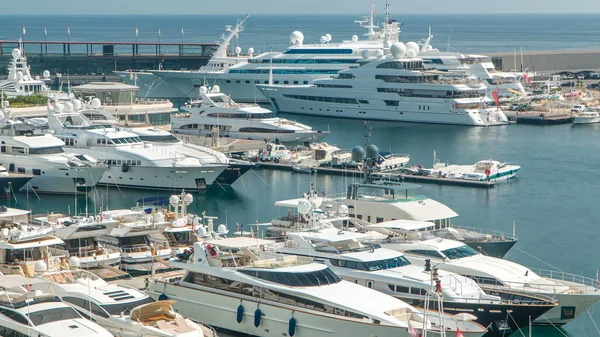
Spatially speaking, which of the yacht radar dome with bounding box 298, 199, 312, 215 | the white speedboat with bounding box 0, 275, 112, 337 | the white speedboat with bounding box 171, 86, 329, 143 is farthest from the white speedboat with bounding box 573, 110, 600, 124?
the white speedboat with bounding box 0, 275, 112, 337

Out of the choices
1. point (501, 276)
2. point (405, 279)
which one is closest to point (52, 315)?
point (405, 279)

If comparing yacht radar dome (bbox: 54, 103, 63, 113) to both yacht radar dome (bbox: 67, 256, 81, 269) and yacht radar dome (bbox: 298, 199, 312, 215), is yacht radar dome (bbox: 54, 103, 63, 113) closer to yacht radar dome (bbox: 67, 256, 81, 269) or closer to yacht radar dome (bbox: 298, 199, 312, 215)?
yacht radar dome (bbox: 298, 199, 312, 215)

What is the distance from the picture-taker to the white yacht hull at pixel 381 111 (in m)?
70.1

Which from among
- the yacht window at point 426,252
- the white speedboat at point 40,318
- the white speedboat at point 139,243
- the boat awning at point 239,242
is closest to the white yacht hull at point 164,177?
the white speedboat at point 139,243

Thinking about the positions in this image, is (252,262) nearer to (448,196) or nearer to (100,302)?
(100,302)

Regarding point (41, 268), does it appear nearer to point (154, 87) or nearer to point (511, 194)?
point (511, 194)

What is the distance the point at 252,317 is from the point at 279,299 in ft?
2.59

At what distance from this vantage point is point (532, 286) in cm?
2538

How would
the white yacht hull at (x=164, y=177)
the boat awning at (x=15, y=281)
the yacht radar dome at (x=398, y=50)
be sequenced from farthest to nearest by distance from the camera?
the yacht radar dome at (x=398, y=50) → the white yacht hull at (x=164, y=177) → the boat awning at (x=15, y=281)

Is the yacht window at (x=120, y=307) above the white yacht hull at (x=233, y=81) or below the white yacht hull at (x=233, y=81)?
below

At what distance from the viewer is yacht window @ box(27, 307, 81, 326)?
20.0 m

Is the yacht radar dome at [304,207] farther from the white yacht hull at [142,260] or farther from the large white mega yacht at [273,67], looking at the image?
the large white mega yacht at [273,67]

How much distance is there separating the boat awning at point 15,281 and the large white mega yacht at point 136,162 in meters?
21.9

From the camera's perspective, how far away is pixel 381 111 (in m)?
73.0
